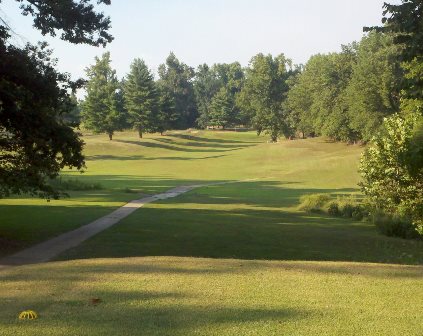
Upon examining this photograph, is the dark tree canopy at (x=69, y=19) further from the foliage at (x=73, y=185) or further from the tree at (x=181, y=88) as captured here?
the tree at (x=181, y=88)

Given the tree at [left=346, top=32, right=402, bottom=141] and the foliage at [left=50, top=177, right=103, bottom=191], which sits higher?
the tree at [left=346, top=32, right=402, bottom=141]

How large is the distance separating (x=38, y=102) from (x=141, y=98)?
85258 millimetres

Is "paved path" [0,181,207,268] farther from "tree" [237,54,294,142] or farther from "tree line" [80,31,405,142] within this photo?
"tree" [237,54,294,142]

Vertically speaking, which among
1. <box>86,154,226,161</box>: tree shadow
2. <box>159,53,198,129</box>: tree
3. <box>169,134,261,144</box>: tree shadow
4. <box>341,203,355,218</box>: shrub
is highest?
<box>159,53,198,129</box>: tree

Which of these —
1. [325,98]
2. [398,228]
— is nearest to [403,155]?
[398,228]

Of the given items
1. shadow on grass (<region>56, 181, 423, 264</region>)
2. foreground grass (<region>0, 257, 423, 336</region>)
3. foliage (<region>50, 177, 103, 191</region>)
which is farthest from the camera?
foliage (<region>50, 177, 103, 191</region>)

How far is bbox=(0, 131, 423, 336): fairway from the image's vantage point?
20.1ft

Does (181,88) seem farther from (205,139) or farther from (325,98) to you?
(325,98)

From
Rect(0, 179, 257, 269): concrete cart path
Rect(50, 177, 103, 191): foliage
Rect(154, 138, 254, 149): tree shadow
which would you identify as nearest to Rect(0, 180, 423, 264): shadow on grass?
Rect(0, 179, 257, 269): concrete cart path

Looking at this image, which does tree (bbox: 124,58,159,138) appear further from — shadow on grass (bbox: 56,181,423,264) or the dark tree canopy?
the dark tree canopy

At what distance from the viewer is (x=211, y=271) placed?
943 centimetres

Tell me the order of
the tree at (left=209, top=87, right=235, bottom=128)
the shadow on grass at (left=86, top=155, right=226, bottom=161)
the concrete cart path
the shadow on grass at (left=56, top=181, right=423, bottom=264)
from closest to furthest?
1. the concrete cart path
2. the shadow on grass at (left=56, top=181, right=423, bottom=264)
3. the shadow on grass at (left=86, top=155, right=226, bottom=161)
4. the tree at (left=209, top=87, right=235, bottom=128)

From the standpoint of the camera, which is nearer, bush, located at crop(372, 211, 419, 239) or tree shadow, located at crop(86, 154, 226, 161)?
bush, located at crop(372, 211, 419, 239)

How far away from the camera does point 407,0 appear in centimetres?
1589
